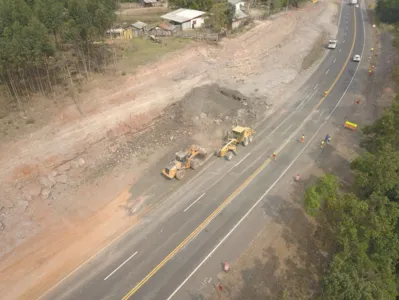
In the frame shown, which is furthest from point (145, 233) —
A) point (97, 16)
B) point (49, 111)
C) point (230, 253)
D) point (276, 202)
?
point (97, 16)

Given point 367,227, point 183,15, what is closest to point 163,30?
point 183,15

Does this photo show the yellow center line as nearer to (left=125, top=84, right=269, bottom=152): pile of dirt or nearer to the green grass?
(left=125, top=84, right=269, bottom=152): pile of dirt

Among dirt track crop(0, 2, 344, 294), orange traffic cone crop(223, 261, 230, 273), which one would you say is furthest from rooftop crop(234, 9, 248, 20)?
orange traffic cone crop(223, 261, 230, 273)

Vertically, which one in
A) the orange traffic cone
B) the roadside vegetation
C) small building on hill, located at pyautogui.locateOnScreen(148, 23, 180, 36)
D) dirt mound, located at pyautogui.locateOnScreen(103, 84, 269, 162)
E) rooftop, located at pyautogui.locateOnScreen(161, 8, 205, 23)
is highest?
rooftop, located at pyautogui.locateOnScreen(161, 8, 205, 23)

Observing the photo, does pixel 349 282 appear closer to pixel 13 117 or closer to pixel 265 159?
pixel 265 159

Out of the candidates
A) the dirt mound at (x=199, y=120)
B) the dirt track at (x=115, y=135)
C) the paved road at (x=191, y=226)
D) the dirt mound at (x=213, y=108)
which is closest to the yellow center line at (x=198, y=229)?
the paved road at (x=191, y=226)

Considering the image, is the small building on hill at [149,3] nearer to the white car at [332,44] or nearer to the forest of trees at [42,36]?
the forest of trees at [42,36]
